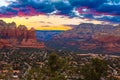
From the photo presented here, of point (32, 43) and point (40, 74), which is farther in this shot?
point (32, 43)

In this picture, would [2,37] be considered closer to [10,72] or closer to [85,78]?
[10,72]

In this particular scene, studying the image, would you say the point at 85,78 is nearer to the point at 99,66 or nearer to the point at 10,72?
the point at 99,66

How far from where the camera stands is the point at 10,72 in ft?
264

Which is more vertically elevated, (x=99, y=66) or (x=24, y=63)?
(x=99, y=66)

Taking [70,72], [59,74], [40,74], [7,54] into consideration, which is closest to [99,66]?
[59,74]

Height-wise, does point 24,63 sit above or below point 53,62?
below

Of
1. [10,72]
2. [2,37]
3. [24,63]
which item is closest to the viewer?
[10,72]

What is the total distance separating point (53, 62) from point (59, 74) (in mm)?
2293

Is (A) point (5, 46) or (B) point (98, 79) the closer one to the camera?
(B) point (98, 79)

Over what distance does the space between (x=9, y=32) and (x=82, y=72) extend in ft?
469

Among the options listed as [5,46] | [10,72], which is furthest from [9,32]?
[10,72]

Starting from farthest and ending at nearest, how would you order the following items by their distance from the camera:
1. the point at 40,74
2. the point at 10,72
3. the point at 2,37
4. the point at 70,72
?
1. the point at 2,37
2. the point at 10,72
3. the point at 70,72
4. the point at 40,74

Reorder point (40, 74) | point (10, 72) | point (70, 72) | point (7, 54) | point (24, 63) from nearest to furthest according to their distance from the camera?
point (40, 74)
point (70, 72)
point (10, 72)
point (24, 63)
point (7, 54)

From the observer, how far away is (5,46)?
174 meters
